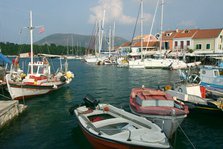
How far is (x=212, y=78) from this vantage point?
2341 cm

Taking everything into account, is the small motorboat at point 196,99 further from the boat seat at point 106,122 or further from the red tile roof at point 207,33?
the red tile roof at point 207,33

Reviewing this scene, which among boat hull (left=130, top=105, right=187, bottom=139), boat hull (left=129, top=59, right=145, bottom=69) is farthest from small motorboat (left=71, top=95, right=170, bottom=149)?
boat hull (left=129, top=59, right=145, bottom=69)

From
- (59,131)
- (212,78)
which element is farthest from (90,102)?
(212,78)

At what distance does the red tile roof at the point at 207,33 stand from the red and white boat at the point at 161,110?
55.3 meters

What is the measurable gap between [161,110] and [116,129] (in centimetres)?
312

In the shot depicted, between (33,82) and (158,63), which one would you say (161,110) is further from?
(158,63)

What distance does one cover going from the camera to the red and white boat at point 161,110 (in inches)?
495

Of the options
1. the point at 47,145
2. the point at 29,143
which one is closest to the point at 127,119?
the point at 47,145

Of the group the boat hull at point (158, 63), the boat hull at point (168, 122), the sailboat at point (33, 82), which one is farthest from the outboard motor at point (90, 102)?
the boat hull at point (158, 63)

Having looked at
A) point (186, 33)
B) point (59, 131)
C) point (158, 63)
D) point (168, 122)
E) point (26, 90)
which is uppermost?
point (186, 33)

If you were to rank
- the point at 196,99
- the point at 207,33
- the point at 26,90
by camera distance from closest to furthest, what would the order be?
1. the point at 196,99
2. the point at 26,90
3. the point at 207,33

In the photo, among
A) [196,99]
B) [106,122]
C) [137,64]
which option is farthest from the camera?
[137,64]

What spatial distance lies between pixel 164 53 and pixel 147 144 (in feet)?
178

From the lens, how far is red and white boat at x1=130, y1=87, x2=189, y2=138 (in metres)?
12.6
